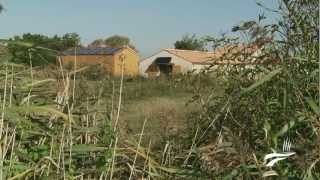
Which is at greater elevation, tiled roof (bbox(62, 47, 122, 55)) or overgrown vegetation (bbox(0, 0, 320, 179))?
tiled roof (bbox(62, 47, 122, 55))

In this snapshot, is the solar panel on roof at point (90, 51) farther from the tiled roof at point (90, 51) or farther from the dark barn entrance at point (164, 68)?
the dark barn entrance at point (164, 68)

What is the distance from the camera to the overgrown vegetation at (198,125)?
2.50 meters

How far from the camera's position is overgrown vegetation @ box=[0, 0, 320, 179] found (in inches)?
98.5

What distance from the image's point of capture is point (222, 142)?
2633mm

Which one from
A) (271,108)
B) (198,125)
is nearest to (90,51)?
(198,125)

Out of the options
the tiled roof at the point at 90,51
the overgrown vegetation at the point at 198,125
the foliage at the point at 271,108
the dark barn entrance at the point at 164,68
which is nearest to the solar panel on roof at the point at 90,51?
the tiled roof at the point at 90,51

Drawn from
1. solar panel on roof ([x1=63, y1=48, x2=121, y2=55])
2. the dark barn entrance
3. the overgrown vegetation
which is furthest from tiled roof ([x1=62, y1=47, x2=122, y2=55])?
the dark barn entrance

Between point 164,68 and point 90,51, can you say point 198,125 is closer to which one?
point 90,51

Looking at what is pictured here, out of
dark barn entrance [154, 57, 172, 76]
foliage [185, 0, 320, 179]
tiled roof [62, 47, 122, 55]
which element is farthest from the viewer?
dark barn entrance [154, 57, 172, 76]

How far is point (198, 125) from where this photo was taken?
3107mm

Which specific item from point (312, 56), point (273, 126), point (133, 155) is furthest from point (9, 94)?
point (312, 56)

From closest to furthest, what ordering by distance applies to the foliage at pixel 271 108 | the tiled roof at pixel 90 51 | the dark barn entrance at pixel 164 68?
the foliage at pixel 271 108 → the tiled roof at pixel 90 51 → the dark barn entrance at pixel 164 68

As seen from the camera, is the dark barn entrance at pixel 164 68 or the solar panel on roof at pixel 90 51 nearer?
the solar panel on roof at pixel 90 51

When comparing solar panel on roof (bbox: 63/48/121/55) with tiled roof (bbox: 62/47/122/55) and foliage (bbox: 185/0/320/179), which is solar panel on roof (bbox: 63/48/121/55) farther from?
foliage (bbox: 185/0/320/179)
